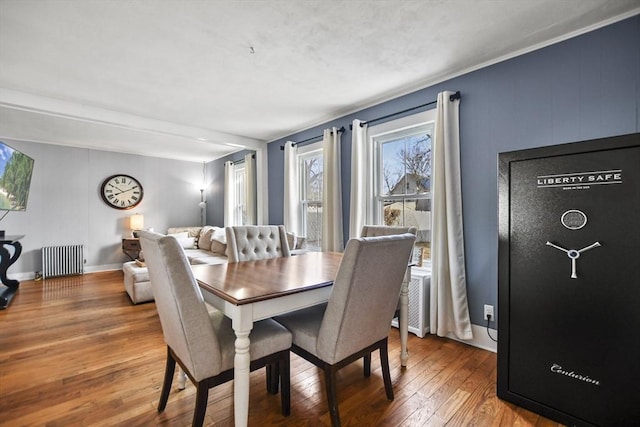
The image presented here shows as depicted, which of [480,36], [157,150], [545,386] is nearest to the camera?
[545,386]

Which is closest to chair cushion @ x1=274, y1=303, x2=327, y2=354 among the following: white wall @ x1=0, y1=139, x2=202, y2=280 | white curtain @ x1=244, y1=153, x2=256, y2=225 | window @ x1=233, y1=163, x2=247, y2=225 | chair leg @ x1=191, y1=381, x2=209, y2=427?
chair leg @ x1=191, y1=381, x2=209, y2=427

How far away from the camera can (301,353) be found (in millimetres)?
1682

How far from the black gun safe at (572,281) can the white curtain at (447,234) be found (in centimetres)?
81

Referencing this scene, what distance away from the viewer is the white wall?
5.16 m

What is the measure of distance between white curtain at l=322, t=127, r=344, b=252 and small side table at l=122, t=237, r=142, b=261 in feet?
12.9

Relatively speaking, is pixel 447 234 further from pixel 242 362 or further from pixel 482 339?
pixel 242 362

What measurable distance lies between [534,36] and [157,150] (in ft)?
19.7

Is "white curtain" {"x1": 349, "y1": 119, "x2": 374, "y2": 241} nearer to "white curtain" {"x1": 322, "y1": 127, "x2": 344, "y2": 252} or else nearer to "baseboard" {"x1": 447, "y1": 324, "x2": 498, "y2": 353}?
"white curtain" {"x1": 322, "y1": 127, "x2": 344, "y2": 252}

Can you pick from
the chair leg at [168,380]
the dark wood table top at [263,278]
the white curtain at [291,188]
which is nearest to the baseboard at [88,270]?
the white curtain at [291,188]

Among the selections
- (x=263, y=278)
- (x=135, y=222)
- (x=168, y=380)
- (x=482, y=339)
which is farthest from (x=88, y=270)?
(x=482, y=339)

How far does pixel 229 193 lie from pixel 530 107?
16.7 ft

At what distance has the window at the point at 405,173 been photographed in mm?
3064

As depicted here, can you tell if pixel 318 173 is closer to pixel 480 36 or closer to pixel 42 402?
pixel 480 36

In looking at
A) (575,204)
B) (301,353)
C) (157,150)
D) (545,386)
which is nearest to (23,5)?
(301,353)
